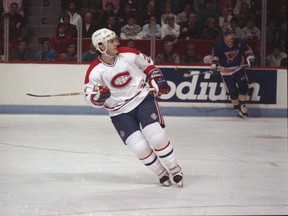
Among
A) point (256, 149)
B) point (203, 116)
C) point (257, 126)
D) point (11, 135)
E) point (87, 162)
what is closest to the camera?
point (87, 162)

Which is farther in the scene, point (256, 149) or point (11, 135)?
point (11, 135)

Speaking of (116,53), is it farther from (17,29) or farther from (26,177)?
(17,29)

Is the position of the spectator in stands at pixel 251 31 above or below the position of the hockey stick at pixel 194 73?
above

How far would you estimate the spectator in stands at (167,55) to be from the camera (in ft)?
38.8

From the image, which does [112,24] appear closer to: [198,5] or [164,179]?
[198,5]

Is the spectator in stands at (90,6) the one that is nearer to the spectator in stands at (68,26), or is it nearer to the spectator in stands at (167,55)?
the spectator in stands at (68,26)

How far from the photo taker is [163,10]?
1203 centimetres

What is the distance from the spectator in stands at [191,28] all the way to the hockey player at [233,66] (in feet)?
1.61

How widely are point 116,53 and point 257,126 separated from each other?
4618mm

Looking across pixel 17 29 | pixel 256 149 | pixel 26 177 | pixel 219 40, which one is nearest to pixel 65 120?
pixel 17 29

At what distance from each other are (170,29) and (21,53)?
2.02 meters

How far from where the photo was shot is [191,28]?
12.1 m

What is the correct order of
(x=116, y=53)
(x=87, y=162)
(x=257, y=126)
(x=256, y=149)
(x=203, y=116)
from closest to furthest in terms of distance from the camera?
(x=116, y=53) → (x=87, y=162) → (x=256, y=149) → (x=257, y=126) → (x=203, y=116)

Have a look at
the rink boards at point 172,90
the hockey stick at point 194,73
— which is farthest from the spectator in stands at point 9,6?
the hockey stick at point 194,73
